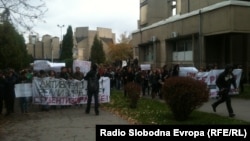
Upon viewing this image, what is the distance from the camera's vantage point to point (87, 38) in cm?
14575

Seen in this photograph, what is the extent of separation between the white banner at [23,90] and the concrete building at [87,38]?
4568 inches

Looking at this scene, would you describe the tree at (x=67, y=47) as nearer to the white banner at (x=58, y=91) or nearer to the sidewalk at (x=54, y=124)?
the white banner at (x=58, y=91)

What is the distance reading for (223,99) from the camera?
1445 cm

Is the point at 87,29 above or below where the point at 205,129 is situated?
above

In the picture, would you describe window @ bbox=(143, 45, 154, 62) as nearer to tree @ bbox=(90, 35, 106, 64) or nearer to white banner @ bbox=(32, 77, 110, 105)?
white banner @ bbox=(32, 77, 110, 105)

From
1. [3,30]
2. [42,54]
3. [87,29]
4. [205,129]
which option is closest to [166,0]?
[3,30]

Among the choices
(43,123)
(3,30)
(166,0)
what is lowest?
(43,123)

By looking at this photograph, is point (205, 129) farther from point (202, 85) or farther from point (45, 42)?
point (45, 42)

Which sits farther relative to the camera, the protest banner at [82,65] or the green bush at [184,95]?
the protest banner at [82,65]

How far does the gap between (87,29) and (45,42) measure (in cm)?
3034

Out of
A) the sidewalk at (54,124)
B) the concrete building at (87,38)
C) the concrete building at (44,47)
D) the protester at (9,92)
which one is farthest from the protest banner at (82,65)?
the concrete building at (87,38)

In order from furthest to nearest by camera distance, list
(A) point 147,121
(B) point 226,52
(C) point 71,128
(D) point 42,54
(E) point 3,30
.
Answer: (D) point 42,54 < (B) point 226,52 < (E) point 3,30 < (A) point 147,121 < (C) point 71,128

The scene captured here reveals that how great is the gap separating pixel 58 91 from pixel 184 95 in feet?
22.5

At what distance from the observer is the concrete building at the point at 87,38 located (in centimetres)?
13862
